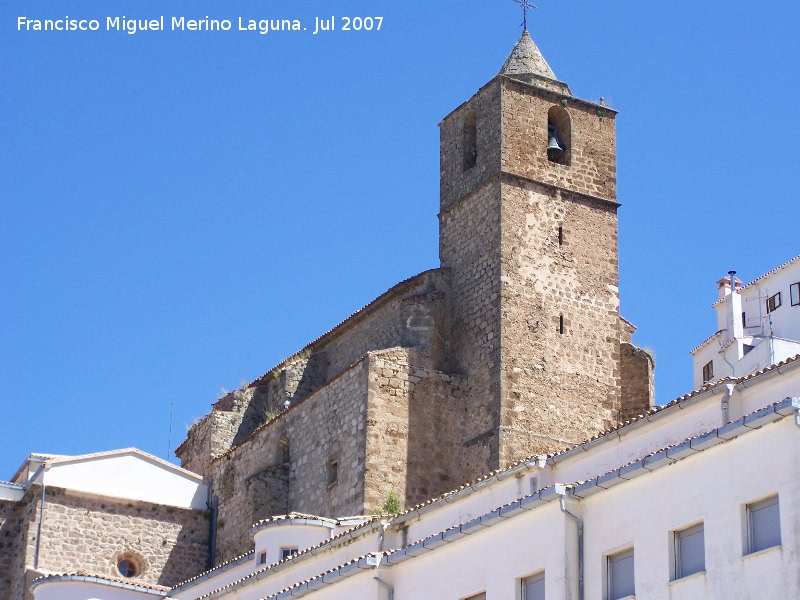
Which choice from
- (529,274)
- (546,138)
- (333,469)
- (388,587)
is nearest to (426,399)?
(333,469)

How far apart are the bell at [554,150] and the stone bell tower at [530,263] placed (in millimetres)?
37

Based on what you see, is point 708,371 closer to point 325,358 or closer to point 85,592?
point 325,358

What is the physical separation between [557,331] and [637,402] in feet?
8.35

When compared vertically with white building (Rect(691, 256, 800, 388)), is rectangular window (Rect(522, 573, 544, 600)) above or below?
below

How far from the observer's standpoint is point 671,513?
1812cm

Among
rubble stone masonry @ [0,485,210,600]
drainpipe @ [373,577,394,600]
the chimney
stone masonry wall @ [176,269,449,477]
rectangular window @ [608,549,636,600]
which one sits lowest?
rectangular window @ [608,549,636,600]

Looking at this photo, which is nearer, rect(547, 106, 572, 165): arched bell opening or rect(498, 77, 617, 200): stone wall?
rect(498, 77, 617, 200): stone wall

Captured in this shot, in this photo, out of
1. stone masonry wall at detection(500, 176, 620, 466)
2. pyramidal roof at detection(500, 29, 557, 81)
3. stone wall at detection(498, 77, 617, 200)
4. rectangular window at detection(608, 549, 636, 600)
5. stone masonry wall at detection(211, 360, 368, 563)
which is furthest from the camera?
pyramidal roof at detection(500, 29, 557, 81)

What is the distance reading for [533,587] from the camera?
19703 mm

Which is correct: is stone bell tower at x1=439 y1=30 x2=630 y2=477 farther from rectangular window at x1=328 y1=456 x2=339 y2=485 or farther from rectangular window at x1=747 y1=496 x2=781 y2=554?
rectangular window at x1=747 y1=496 x2=781 y2=554

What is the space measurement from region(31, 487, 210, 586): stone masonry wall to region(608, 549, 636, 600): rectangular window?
20404mm

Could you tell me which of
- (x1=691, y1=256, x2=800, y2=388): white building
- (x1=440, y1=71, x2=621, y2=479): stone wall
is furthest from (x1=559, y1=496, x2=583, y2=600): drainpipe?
(x1=691, y1=256, x2=800, y2=388): white building

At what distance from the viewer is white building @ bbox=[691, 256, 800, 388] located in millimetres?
49156

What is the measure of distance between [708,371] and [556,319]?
1834 cm
